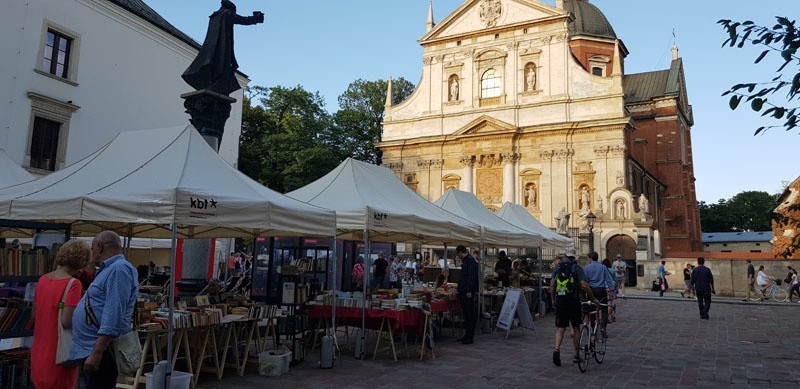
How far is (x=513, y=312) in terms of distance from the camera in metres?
11.0

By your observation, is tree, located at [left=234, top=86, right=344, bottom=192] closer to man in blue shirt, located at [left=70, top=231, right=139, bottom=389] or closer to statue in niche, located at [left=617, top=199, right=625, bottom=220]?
statue in niche, located at [left=617, top=199, right=625, bottom=220]

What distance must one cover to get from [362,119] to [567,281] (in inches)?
1676

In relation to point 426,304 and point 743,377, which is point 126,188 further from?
point 743,377

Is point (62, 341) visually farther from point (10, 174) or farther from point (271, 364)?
point (10, 174)

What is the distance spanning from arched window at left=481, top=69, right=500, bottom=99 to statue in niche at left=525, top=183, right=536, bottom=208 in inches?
271

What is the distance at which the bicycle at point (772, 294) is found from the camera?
22641mm

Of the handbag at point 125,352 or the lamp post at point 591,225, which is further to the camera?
the lamp post at point 591,225

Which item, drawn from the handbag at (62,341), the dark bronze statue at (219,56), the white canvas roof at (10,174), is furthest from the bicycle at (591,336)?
the white canvas roof at (10,174)

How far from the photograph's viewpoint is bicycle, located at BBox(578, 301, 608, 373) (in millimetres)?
7817

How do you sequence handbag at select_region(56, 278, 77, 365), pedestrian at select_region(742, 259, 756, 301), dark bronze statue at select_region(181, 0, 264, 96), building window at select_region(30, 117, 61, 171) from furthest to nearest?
pedestrian at select_region(742, 259, 756, 301), building window at select_region(30, 117, 61, 171), dark bronze statue at select_region(181, 0, 264, 96), handbag at select_region(56, 278, 77, 365)

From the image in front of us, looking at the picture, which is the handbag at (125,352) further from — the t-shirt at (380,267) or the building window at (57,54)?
the building window at (57,54)

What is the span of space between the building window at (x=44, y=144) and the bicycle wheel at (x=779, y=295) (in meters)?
28.0

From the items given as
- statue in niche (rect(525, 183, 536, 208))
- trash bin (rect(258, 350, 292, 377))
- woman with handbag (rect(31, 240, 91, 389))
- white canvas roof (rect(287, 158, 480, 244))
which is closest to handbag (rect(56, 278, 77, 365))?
woman with handbag (rect(31, 240, 91, 389))

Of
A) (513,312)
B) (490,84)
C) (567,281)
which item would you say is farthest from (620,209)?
(567,281)
